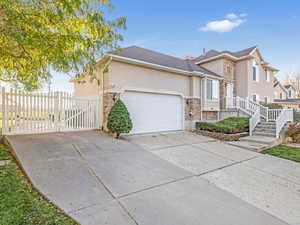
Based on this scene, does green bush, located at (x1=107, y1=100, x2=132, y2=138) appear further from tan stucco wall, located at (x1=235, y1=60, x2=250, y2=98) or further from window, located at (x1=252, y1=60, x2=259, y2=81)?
window, located at (x1=252, y1=60, x2=259, y2=81)

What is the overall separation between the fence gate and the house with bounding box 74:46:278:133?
0.93 metres

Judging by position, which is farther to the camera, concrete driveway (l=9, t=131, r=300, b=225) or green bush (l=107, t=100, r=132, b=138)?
green bush (l=107, t=100, r=132, b=138)

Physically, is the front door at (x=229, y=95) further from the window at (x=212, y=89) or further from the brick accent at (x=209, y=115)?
the brick accent at (x=209, y=115)

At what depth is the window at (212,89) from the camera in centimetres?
1275

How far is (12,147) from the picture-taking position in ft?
17.0

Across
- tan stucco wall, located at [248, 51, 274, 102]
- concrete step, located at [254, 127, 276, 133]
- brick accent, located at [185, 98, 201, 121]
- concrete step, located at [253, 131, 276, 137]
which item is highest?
tan stucco wall, located at [248, 51, 274, 102]

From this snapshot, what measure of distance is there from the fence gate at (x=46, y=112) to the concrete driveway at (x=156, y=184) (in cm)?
70

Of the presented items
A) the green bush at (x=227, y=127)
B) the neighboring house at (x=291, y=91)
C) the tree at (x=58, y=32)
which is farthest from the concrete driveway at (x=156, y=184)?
the neighboring house at (x=291, y=91)

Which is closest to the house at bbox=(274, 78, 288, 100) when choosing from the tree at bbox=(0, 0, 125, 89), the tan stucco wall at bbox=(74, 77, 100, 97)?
the tan stucco wall at bbox=(74, 77, 100, 97)

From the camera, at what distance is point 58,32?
173 inches

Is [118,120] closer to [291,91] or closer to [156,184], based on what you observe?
[156,184]

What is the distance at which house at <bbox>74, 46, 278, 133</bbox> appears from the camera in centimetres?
876

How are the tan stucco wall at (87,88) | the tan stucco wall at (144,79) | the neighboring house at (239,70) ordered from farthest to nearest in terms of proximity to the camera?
the neighboring house at (239,70) → the tan stucco wall at (87,88) → the tan stucco wall at (144,79)

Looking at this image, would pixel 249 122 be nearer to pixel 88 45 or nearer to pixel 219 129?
pixel 219 129
